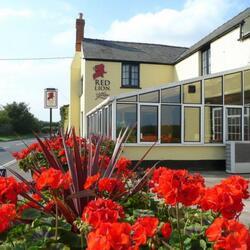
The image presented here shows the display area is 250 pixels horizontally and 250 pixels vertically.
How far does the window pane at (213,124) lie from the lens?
16.4m

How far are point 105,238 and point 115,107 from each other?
14.1m

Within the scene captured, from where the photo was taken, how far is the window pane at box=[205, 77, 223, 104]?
16.4 meters

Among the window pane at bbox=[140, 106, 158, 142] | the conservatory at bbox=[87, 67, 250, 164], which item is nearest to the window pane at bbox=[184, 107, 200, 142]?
the conservatory at bbox=[87, 67, 250, 164]

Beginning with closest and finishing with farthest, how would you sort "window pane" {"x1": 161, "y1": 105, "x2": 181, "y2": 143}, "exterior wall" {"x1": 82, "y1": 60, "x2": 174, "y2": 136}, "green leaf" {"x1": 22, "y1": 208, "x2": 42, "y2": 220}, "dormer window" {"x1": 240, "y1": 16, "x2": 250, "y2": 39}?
"green leaf" {"x1": 22, "y1": 208, "x2": 42, "y2": 220}, "window pane" {"x1": 161, "y1": 105, "x2": 181, "y2": 143}, "dormer window" {"x1": 240, "y1": 16, "x2": 250, "y2": 39}, "exterior wall" {"x1": 82, "y1": 60, "x2": 174, "y2": 136}

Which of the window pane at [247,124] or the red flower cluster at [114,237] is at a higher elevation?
the window pane at [247,124]

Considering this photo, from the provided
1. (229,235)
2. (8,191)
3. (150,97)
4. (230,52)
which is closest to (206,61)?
(230,52)

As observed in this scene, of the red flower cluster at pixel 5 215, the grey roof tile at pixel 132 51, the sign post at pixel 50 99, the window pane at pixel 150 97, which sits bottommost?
the red flower cluster at pixel 5 215

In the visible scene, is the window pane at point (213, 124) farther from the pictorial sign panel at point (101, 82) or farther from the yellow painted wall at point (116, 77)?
the pictorial sign panel at point (101, 82)

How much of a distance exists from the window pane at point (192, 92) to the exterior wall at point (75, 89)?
1498 cm

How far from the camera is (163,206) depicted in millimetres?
3109

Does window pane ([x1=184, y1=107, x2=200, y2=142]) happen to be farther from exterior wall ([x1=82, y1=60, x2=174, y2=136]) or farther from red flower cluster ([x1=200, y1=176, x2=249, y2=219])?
red flower cluster ([x1=200, y1=176, x2=249, y2=219])

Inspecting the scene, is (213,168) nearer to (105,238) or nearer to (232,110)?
(232,110)

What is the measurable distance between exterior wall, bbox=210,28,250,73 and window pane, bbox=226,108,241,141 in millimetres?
2131

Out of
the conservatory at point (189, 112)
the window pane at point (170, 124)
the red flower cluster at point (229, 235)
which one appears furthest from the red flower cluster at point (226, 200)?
the window pane at point (170, 124)
